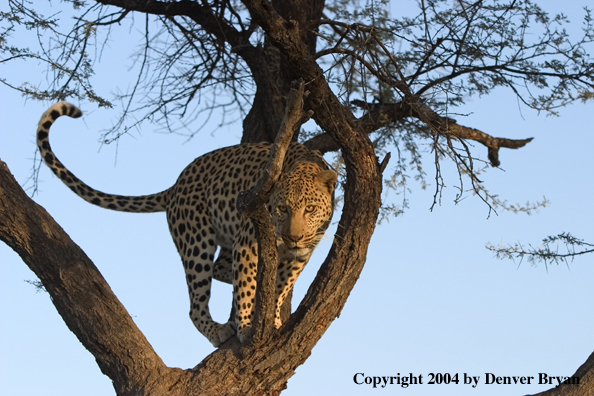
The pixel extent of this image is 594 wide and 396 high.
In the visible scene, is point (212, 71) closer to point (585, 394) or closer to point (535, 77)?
point (535, 77)

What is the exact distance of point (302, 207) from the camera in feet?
19.5

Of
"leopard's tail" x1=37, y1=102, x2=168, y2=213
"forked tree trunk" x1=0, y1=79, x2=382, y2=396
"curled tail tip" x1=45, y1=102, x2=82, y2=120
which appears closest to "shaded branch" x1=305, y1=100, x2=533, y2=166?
"leopard's tail" x1=37, y1=102, x2=168, y2=213

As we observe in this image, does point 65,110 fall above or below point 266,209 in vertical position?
above

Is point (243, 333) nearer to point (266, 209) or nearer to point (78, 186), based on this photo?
point (266, 209)

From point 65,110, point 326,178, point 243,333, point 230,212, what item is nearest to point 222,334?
point 243,333

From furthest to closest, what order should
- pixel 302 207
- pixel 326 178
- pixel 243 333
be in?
1. pixel 326 178
2. pixel 302 207
3. pixel 243 333

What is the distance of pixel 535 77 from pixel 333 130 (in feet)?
11.4

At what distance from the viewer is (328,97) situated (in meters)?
5.38

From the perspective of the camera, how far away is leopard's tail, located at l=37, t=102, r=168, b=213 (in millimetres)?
6532

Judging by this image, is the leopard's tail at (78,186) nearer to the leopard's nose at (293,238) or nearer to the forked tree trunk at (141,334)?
the forked tree trunk at (141,334)

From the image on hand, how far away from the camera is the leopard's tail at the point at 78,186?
6532mm

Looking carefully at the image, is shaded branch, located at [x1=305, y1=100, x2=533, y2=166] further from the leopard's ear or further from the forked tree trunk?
the forked tree trunk

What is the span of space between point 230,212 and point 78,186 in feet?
4.43

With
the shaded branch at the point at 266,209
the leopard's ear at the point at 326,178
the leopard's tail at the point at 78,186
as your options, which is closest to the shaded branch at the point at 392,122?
the leopard's ear at the point at 326,178
